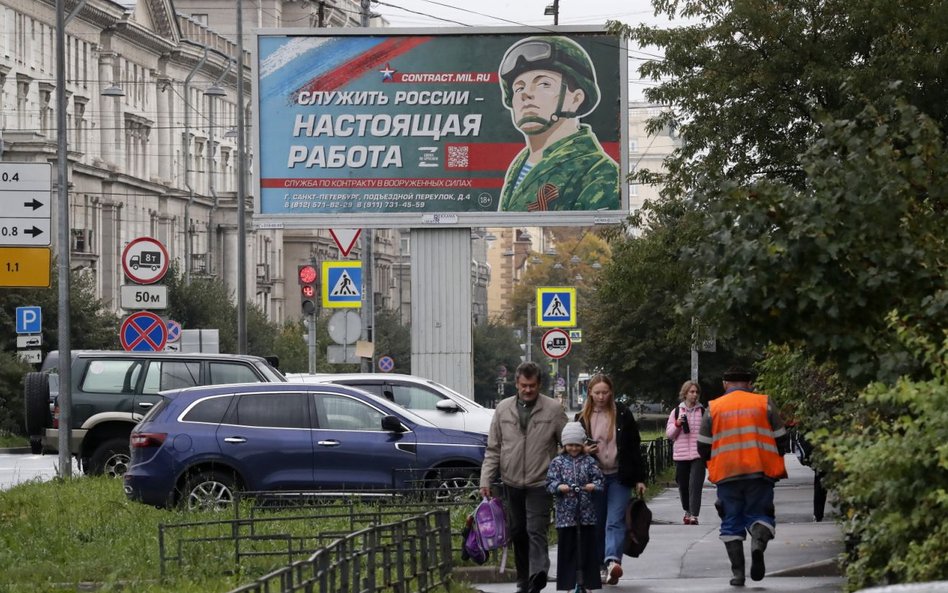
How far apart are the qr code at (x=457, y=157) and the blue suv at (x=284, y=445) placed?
10.6 meters

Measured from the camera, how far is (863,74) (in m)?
21.6

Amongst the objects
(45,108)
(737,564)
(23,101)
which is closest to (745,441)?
(737,564)

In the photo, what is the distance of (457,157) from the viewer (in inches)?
1199

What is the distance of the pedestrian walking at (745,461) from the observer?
1437 cm

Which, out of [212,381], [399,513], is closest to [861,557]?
[399,513]

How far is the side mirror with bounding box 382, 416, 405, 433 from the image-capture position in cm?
Result: 1983

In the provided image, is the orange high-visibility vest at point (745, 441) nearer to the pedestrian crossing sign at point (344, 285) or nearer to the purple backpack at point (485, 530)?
the purple backpack at point (485, 530)

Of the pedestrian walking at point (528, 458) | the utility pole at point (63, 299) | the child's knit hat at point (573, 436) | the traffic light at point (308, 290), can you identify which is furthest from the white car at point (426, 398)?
the traffic light at point (308, 290)

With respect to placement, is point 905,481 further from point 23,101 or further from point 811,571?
point 23,101

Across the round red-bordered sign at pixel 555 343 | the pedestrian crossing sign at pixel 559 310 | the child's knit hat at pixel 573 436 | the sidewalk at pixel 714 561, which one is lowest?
the sidewalk at pixel 714 561

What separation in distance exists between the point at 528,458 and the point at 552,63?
17531 millimetres

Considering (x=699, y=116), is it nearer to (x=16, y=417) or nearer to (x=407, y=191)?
(x=407, y=191)

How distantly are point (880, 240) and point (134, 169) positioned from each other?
72.5 m

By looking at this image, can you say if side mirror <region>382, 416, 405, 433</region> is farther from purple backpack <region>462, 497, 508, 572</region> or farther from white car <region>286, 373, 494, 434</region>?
purple backpack <region>462, 497, 508, 572</region>
